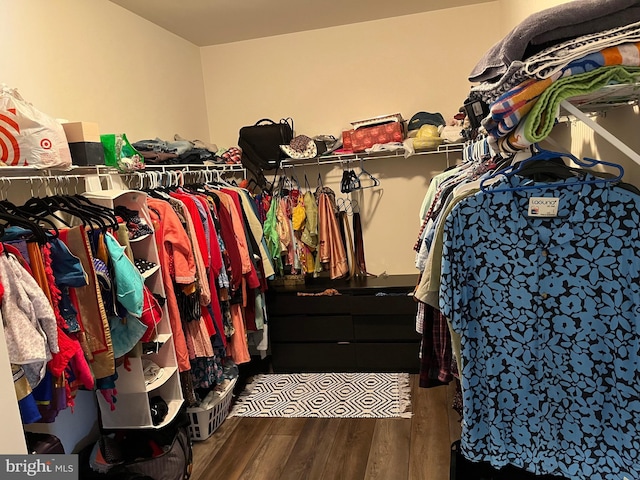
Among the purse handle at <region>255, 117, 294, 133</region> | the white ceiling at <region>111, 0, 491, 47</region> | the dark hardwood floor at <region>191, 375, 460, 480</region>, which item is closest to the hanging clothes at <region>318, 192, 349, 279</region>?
the purse handle at <region>255, 117, 294, 133</region>

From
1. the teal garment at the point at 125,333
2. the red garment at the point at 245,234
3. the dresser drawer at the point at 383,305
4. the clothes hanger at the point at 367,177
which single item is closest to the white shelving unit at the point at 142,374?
the teal garment at the point at 125,333

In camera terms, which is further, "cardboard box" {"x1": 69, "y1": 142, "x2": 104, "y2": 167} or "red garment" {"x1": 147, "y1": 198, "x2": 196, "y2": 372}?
"red garment" {"x1": 147, "y1": 198, "x2": 196, "y2": 372}

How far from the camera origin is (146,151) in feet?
9.24

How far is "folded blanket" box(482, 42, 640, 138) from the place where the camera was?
0.98m

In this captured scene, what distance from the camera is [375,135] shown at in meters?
3.58

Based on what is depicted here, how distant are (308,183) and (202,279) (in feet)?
5.54

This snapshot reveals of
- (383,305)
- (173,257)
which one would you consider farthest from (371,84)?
(173,257)

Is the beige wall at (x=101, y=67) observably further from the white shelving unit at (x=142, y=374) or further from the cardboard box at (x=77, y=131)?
the white shelving unit at (x=142, y=374)

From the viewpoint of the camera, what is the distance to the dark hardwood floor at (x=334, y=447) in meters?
2.45

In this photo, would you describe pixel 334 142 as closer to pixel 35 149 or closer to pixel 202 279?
pixel 202 279

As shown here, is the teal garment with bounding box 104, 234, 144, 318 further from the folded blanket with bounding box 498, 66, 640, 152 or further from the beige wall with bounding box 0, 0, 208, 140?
the folded blanket with bounding box 498, 66, 640, 152

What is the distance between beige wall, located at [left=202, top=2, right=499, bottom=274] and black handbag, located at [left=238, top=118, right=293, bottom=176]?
1.05 feet

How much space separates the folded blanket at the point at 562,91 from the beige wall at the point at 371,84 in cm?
276

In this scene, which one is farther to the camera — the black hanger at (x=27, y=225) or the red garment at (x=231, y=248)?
the red garment at (x=231, y=248)
